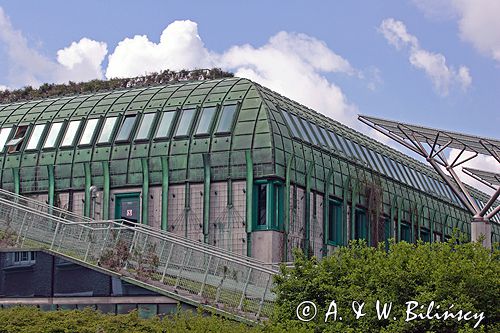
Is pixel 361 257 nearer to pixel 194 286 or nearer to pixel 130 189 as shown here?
pixel 194 286

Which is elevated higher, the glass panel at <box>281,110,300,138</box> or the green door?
the glass panel at <box>281,110,300,138</box>

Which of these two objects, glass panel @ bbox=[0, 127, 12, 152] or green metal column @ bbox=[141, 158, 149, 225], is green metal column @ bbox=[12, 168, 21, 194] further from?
green metal column @ bbox=[141, 158, 149, 225]

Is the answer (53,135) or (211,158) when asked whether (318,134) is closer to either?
(211,158)

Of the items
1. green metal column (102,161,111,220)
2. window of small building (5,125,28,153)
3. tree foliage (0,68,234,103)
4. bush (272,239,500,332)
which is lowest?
bush (272,239,500,332)

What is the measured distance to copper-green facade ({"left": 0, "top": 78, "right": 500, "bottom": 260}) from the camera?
4672 cm

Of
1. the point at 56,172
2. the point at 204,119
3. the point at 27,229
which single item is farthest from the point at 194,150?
the point at 27,229

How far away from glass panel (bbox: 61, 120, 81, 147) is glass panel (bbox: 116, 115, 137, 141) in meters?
2.91

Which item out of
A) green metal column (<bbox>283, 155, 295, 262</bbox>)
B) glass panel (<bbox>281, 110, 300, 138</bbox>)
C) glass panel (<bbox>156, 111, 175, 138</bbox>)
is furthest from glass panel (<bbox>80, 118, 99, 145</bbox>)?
green metal column (<bbox>283, 155, 295, 262</bbox>)

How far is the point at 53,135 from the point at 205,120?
9.71 metres

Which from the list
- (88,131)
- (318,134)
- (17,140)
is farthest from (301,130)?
(17,140)

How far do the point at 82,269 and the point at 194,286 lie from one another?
427 cm

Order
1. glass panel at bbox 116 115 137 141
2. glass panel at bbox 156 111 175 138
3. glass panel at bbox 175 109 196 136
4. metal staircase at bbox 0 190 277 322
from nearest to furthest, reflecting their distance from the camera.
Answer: metal staircase at bbox 0 190 277 322, glass panel at bbox 175 109 196 136, glass panel at bbox 156 111 175 138, glass panel at bbox 116 115 137 141

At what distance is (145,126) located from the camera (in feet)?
166

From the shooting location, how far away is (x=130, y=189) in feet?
163
